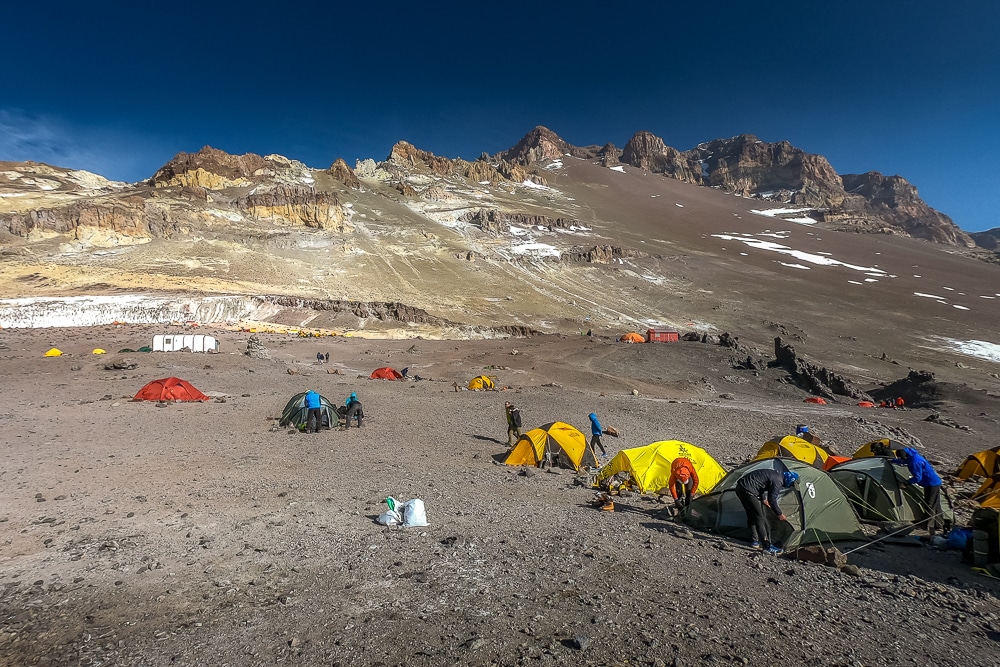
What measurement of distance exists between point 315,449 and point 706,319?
47.3 meters

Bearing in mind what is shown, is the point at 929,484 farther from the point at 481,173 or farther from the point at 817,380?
the point at 481,173

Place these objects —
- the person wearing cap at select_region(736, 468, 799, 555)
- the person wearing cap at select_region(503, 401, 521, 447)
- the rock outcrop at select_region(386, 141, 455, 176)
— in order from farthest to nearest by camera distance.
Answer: the rock outcrop at select_region(386, 141, 455, 176)
the person wearing cap at select_region(503, 401, 521, 447)
the person wearing cap at select_region(736, 468, 799, 555)

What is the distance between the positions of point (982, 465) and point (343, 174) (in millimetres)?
94566

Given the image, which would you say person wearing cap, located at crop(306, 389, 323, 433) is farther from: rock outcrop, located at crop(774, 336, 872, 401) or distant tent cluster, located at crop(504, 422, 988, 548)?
rock outcrop, located at crop(774, 336, 872, 401)

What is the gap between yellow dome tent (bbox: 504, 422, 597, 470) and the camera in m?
10.6

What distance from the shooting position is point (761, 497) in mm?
6168

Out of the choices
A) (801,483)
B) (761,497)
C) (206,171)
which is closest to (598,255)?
(206,171)

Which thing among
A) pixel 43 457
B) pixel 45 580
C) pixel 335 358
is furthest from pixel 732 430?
pixel 335 358

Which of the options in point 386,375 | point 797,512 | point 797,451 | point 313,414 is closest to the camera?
point 797,512

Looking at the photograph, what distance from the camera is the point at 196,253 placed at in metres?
48.8

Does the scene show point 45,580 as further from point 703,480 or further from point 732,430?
point 732,430

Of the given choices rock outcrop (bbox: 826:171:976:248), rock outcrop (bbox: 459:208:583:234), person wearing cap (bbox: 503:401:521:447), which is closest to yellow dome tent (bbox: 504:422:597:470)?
person wearing cap (bbox: 503:401:521:447)

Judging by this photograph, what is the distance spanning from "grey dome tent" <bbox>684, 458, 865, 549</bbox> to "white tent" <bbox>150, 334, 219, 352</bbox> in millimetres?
27200

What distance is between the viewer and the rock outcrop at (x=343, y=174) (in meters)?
88.1
